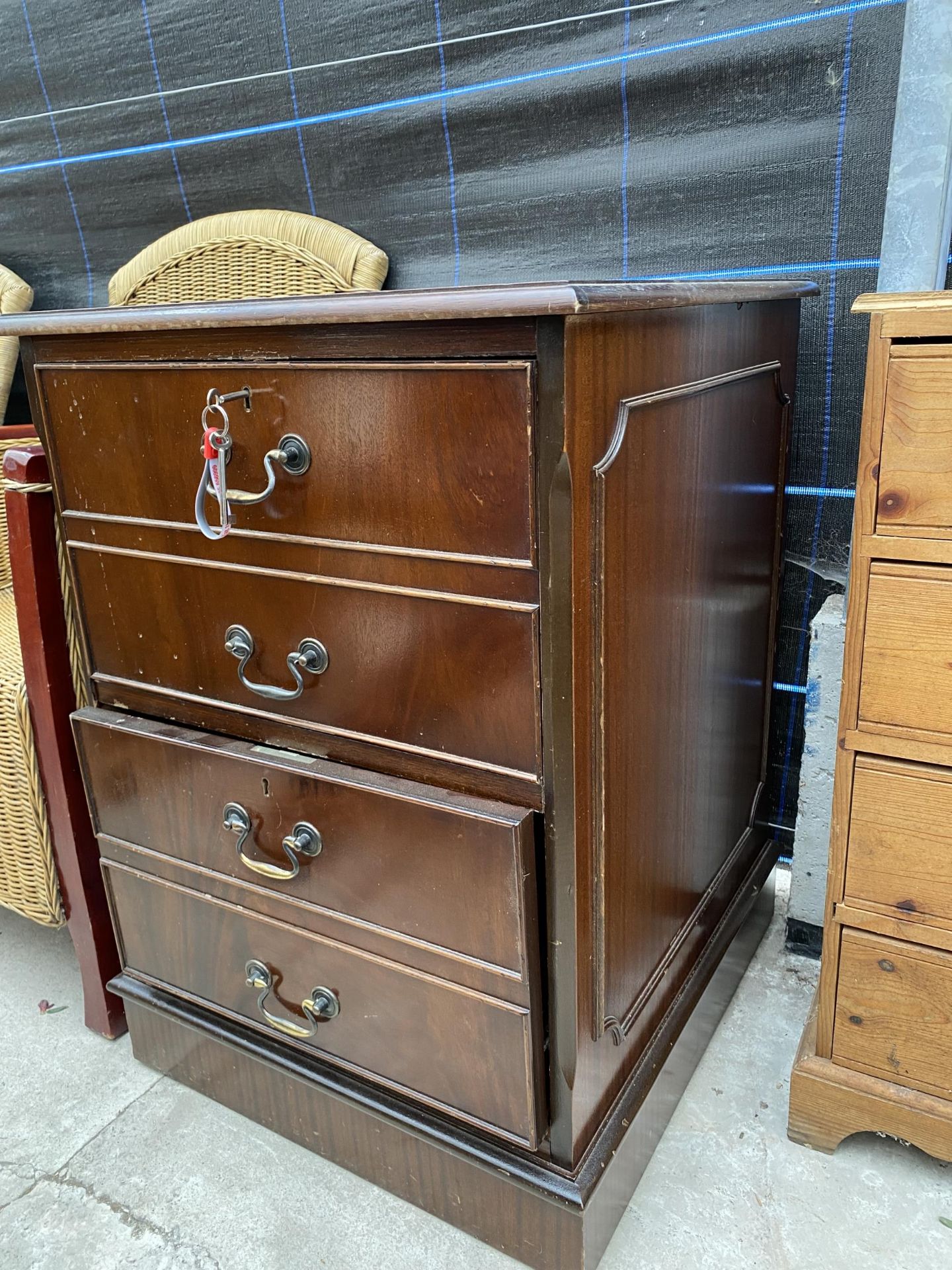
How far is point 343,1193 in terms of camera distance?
1008mm

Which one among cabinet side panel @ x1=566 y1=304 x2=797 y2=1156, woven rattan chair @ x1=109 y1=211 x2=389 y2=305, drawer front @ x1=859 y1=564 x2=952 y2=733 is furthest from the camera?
woven rattan chair @ x1=109 y1=211 x2=389 y2=305

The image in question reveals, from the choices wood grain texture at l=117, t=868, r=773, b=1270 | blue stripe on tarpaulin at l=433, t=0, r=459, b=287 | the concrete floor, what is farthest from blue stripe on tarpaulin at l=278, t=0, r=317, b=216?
the concrete floor

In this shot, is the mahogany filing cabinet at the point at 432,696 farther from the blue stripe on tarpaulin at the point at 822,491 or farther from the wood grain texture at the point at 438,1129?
the blue stripe on tarpaulin at the point at 822,491

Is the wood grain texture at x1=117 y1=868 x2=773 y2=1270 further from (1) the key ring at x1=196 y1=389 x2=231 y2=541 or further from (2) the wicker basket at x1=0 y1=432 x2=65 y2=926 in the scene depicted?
(1) the key ring at x1=196 y1=389 x2=231 y2=541

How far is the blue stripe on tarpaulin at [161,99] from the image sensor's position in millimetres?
Answer: 1590

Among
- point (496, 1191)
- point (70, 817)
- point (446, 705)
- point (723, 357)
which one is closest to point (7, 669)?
point (70, 817)

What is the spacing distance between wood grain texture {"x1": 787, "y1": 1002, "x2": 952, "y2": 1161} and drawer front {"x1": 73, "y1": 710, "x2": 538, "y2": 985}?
1.47 feet

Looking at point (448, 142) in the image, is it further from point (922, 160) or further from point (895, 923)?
point (895, 923)

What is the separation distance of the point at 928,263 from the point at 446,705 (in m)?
0.77

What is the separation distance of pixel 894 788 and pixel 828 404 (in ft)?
1.94

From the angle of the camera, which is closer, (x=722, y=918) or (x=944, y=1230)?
(x=944, y=1230)

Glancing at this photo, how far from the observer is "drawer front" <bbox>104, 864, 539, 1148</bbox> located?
84 centimetres

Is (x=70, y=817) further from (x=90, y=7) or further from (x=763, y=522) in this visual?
(x=90, y=7)

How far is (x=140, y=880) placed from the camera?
42.1 inches
